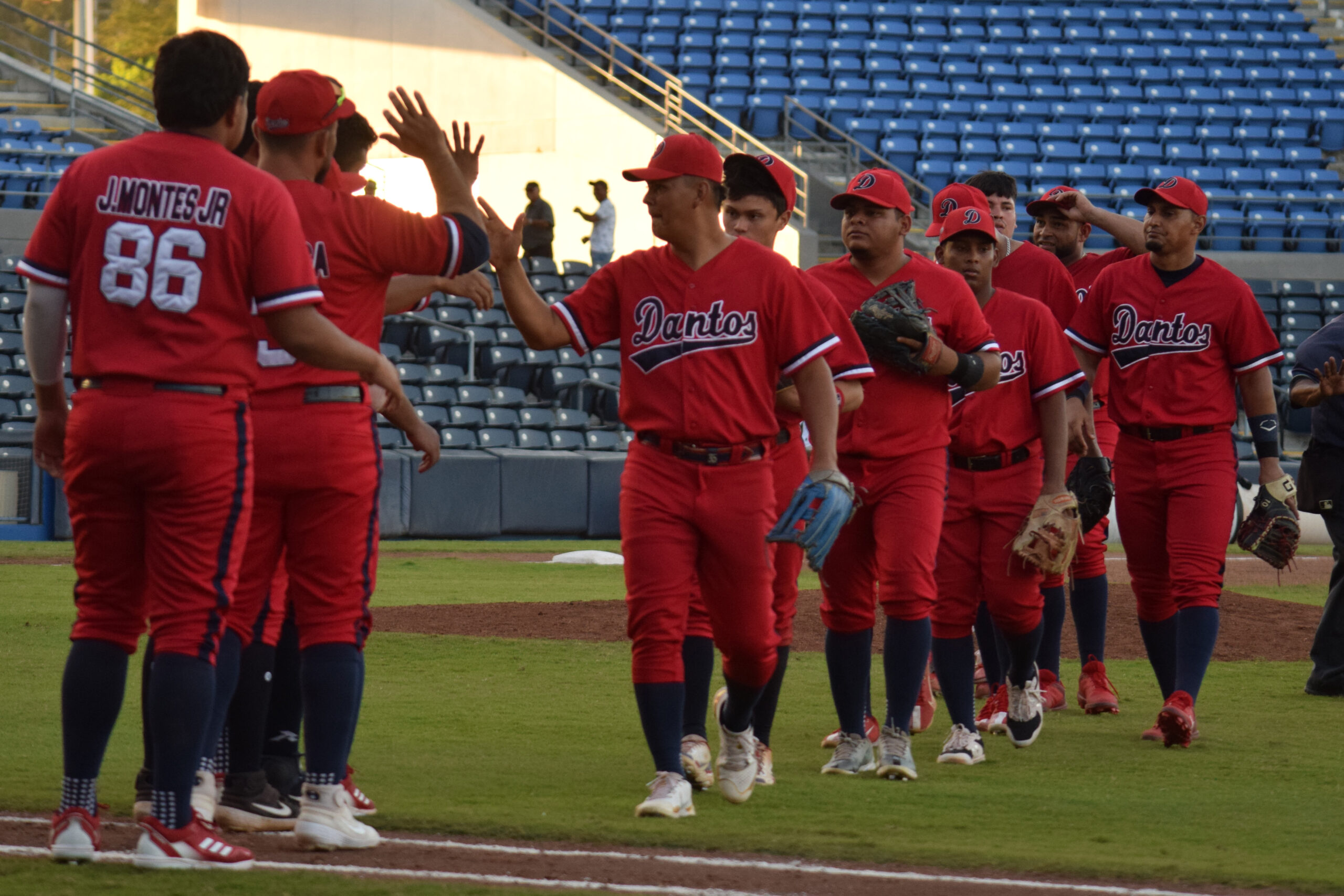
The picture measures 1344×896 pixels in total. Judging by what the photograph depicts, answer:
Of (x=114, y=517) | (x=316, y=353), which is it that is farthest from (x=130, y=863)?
(x=316, y=353)

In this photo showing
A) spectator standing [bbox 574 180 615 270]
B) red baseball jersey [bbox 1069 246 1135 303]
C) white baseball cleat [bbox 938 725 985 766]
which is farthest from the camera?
spectator standing [bbox 574 180 615 270]

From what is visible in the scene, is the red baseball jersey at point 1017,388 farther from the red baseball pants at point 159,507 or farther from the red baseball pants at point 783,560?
the red baseball pants at point 159,507

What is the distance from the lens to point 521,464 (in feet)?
53.9

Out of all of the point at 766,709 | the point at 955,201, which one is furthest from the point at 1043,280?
the point at 766,709

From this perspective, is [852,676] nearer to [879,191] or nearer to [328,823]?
[879,191]

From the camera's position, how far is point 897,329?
17.4ft

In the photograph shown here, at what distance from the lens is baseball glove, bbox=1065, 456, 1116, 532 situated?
6.71 meters

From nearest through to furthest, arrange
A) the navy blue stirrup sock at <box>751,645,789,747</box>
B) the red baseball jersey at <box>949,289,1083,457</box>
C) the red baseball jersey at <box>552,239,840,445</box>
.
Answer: the red baseball jersey at <box>552,239,840,445</box> < the navy blue stirrup sock at <box>751,645,789,747</box> < the red baseball jersey at <box>949,289,1083,457</box>

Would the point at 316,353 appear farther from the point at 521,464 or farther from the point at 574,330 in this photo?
the point at 521,464

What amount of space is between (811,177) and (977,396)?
17156 mm

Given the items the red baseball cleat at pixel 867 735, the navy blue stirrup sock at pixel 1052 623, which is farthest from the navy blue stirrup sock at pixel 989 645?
the red baseball cleat at pixel 867 735

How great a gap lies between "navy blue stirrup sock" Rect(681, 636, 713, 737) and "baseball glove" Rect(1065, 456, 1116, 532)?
209cm

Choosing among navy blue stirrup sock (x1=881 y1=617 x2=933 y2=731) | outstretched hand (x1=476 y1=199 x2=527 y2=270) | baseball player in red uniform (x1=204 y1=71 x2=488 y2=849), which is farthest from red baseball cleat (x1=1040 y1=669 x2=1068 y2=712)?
baseball player in red uniform (x1=204 y1=71 x2=488 y2=849)

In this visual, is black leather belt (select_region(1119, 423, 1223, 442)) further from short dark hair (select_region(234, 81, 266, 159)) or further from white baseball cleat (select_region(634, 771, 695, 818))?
short dark hair (select_region(234, 81, 266, 159))
